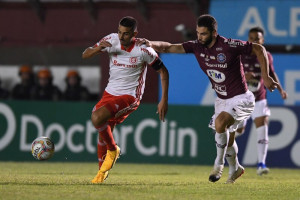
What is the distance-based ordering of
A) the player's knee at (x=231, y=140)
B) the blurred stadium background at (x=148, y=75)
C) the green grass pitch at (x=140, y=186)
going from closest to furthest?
the green grass pitch at (x=140, y=186) → the player's knee at (x=231, y=140) → the blurred stadium background at (x=148, y=75)

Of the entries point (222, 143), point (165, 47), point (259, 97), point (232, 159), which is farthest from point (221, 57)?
point (259, 97)

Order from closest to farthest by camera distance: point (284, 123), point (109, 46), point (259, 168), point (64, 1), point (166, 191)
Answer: point (166, 191)
point (109, 46)
point (259, 168)
point (284, 123)
point (64, 1)

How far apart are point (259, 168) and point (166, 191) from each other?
169 inches

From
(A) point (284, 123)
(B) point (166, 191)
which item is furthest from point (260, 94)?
(B) point (166, 191)

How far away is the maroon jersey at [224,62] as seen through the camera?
33.7 feet

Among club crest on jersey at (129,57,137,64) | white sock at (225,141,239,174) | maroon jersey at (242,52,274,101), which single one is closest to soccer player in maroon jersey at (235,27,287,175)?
maroon jersey at (242,52,274,101)

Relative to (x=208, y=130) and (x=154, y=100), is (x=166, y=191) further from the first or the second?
(x=154, y=100)

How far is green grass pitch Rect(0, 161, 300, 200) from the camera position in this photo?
28.2 ft

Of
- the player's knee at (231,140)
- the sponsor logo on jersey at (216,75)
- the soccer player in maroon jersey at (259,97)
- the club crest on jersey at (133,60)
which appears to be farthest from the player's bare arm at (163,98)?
the soccer player in maroon jersey at (259,97)

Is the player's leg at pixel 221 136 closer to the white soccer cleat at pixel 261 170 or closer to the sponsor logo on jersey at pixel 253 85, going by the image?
the white soccer cleat at pixel 261 170

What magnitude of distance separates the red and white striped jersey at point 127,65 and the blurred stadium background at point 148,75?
5932mm

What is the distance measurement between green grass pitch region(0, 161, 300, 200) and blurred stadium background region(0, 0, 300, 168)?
94.7 inches

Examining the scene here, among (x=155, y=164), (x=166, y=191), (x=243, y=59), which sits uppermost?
(x=243, y=59)

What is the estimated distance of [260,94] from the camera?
1362 centimetres
